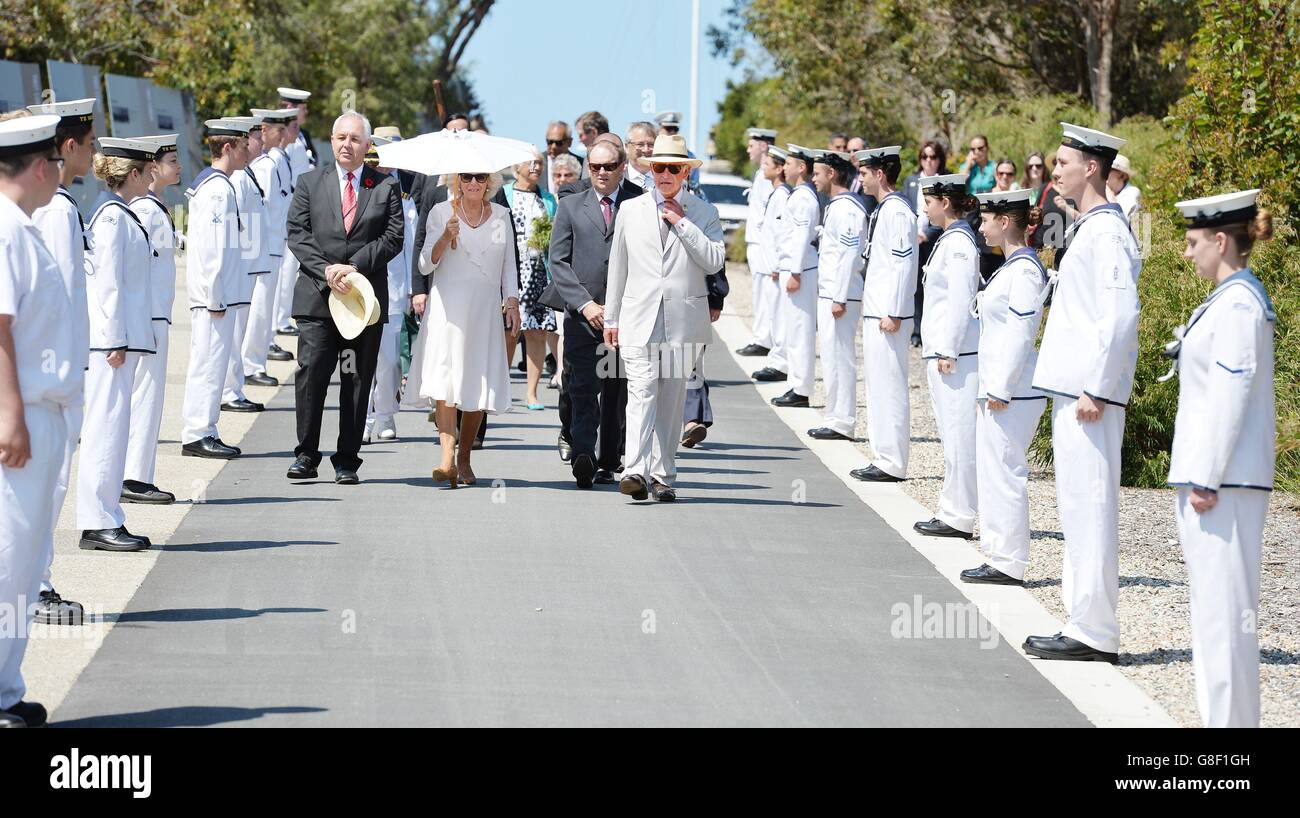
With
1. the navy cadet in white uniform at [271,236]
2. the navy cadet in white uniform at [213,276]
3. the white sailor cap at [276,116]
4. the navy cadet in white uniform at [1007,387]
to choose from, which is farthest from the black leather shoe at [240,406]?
the navy cadet in white uniform at [1007,387]

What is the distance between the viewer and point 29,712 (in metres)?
6.35

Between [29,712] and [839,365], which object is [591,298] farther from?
[29,712]

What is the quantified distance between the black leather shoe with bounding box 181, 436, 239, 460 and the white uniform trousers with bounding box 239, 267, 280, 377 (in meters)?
3.14

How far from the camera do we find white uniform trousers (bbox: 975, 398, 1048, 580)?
9.50 metres

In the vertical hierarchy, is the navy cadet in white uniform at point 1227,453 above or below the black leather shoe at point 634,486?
above

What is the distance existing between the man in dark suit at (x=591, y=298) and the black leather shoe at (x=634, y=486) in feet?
1.88

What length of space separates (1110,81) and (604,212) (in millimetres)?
20234

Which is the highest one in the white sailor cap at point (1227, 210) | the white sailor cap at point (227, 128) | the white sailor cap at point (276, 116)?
the white sailor cap at point (276, 116)

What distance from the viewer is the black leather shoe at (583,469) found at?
11.9 metres

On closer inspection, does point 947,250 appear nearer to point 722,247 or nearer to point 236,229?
point 722,247

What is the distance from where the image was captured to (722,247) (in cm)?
1162

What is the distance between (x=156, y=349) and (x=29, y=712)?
423cm

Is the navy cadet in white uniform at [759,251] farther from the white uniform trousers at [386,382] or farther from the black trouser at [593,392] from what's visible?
the black trouser at [593,392]
